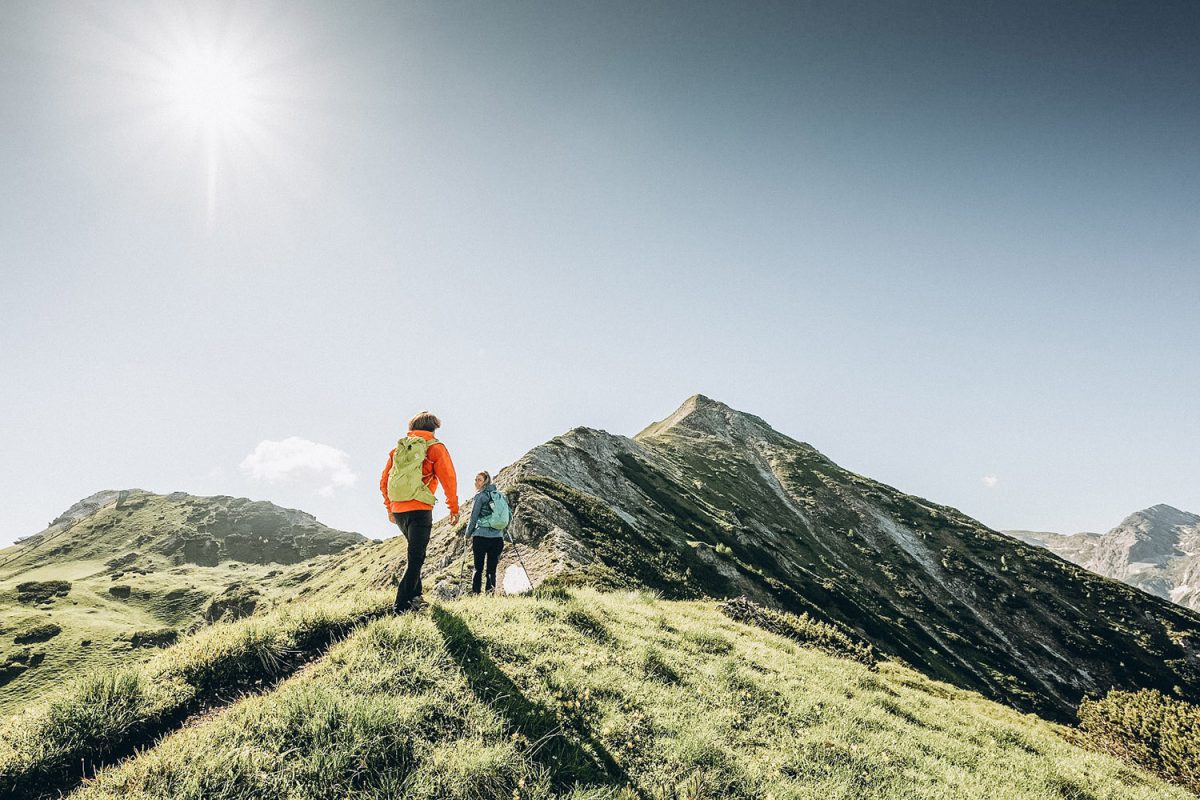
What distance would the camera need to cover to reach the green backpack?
907 centimetres

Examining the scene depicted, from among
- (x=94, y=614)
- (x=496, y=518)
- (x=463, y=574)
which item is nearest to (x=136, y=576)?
(x=94, y=614)

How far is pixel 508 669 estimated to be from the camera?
7.02 meters

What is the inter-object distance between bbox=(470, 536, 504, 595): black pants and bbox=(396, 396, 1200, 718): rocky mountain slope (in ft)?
16.0

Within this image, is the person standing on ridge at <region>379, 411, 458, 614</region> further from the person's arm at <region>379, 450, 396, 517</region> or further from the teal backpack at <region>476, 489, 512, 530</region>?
the teal backpack at <region>476, 489, 512, 530</region>

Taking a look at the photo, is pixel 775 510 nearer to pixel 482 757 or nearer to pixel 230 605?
pixel 482 757

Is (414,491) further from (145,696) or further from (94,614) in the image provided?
(94,614)

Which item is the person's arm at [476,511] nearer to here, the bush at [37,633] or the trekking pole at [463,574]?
the trekking pole at [463,574]

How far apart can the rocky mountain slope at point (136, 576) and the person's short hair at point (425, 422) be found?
16.9m

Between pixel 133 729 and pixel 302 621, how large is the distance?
8.01 feet

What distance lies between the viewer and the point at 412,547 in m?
9.17

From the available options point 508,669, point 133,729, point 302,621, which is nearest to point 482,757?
point 508,669

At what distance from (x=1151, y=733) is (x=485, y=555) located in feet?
67.3

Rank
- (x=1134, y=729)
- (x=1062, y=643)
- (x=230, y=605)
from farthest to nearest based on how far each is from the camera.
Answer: (x=230, y=605) < (x=1062, y=643) < (x=1134, y=729)

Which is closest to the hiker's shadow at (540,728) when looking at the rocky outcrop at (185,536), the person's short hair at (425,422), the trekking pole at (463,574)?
the person's short hair at (425,422)
